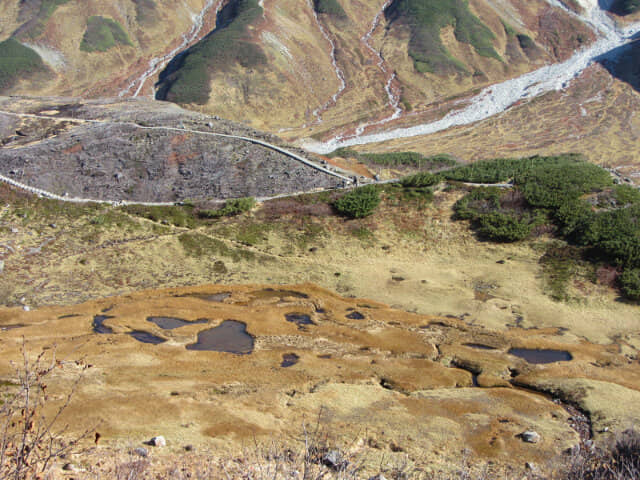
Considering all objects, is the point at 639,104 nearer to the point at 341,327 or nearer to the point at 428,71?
the point at 428,71

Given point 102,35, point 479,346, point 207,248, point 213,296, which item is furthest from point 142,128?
point 102,35

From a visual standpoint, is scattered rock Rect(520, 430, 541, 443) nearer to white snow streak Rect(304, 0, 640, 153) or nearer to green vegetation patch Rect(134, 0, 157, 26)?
white snow streak Rect(304, 0, 640, 153)

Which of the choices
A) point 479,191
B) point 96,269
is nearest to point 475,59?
point 479,191

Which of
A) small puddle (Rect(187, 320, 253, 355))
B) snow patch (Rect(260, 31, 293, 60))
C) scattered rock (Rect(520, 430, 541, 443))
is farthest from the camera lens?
snow patch (Rect(260, 31, 293, 60))

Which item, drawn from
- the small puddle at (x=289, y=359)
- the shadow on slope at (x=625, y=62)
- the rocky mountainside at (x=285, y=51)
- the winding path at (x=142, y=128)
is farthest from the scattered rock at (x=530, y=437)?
the shadow on slope at (x=625, y=62)

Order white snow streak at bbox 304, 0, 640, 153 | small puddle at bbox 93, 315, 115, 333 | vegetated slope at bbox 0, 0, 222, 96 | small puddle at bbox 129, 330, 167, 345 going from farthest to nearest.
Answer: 1. vegetated slope at bbox 0, 0, 222, 96
2. white snow streak at bbox 304, 0, 640, 153
3. small puddle at bbox 93, 315, 115, 333
4. small puddle at bbox 129, 330, 167, 345

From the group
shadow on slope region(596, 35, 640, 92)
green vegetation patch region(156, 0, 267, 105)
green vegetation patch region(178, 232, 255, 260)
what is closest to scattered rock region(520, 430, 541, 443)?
green vegetation patch region(178, 232, 255, 260)

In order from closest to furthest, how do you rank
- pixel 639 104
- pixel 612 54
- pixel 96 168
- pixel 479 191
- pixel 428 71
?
1. pixel 479 191
2. pixel 96 168
3. pixel 639 104
4. pixel 428 71
5. pixel 612 54
